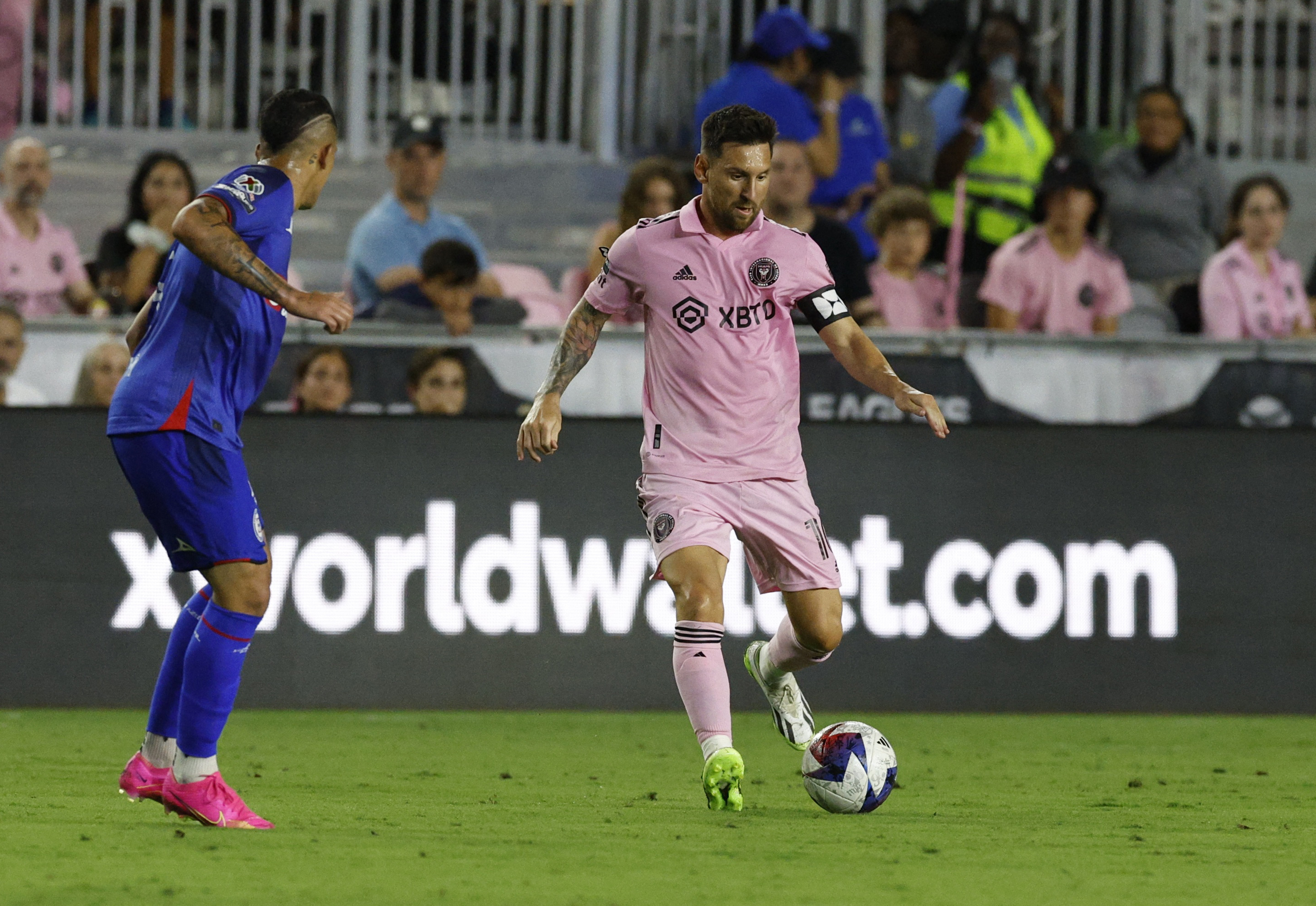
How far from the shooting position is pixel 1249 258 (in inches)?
456

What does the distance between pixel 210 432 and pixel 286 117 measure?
97 cm

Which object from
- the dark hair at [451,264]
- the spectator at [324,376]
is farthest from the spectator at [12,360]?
the dark hair at [451,264]

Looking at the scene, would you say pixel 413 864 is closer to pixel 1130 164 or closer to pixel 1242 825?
pixel 1242 825

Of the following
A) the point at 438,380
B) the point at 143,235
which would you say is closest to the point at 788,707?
the point at 438,380

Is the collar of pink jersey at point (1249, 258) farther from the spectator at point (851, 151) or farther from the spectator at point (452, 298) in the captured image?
the spectator at point (452, 298)

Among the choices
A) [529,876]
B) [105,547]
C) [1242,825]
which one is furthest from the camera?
[105,547]

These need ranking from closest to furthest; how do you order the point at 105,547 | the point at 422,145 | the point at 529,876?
the point at 529,876
the point at 105,547
the point at 422,145

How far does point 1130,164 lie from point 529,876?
902cm

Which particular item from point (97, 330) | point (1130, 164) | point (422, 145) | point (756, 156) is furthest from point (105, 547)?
point (1130, 164)

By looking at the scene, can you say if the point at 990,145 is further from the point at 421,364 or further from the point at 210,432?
the point at 210,432

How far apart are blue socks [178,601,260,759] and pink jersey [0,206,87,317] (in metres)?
5.68

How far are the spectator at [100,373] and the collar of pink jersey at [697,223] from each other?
4.12m

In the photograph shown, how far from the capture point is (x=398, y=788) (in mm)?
6812

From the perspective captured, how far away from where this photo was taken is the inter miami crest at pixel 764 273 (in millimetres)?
6496
